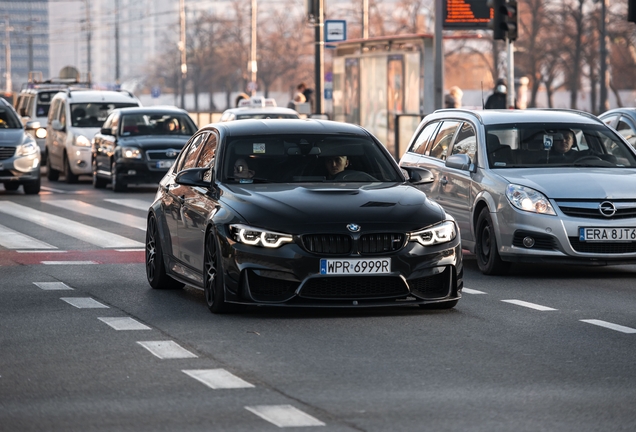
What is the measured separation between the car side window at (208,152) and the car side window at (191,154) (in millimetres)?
172

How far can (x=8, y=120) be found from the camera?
27172 mm

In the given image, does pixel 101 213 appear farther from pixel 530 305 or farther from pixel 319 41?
pixel 319 41

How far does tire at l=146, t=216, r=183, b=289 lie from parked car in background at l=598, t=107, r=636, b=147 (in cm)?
696

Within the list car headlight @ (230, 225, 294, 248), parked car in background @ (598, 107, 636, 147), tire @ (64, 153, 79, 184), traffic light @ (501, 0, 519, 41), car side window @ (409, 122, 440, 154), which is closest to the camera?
car headlight @ (230, 225, 294, 248)

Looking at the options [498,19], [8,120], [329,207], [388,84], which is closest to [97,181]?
[8,120]

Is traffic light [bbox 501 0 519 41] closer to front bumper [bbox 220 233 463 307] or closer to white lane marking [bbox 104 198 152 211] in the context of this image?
white lane marking [bbox 104 198 152 211]

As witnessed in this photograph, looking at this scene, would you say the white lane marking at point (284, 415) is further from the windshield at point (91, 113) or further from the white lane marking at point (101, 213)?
the windshield at point (91, 113)

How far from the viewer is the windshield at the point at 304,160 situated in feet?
35.6

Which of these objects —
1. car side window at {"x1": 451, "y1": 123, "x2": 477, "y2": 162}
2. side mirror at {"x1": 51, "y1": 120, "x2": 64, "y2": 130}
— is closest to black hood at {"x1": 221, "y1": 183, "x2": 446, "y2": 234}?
car side window at {"x1": 451, "y1": 123, "x2": 477, "y2": 162}

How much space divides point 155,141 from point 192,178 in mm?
16778

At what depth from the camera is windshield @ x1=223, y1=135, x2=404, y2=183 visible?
10.8 m

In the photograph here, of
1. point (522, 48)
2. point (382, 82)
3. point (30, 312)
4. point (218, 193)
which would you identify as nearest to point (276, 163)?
point (218, 193)

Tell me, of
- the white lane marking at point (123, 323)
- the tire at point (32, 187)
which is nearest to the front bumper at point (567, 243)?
the white lane marking at point (123, 323)

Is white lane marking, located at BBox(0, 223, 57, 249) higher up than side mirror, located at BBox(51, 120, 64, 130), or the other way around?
side mirror, located at BBox(51, 120, 64, 130)
